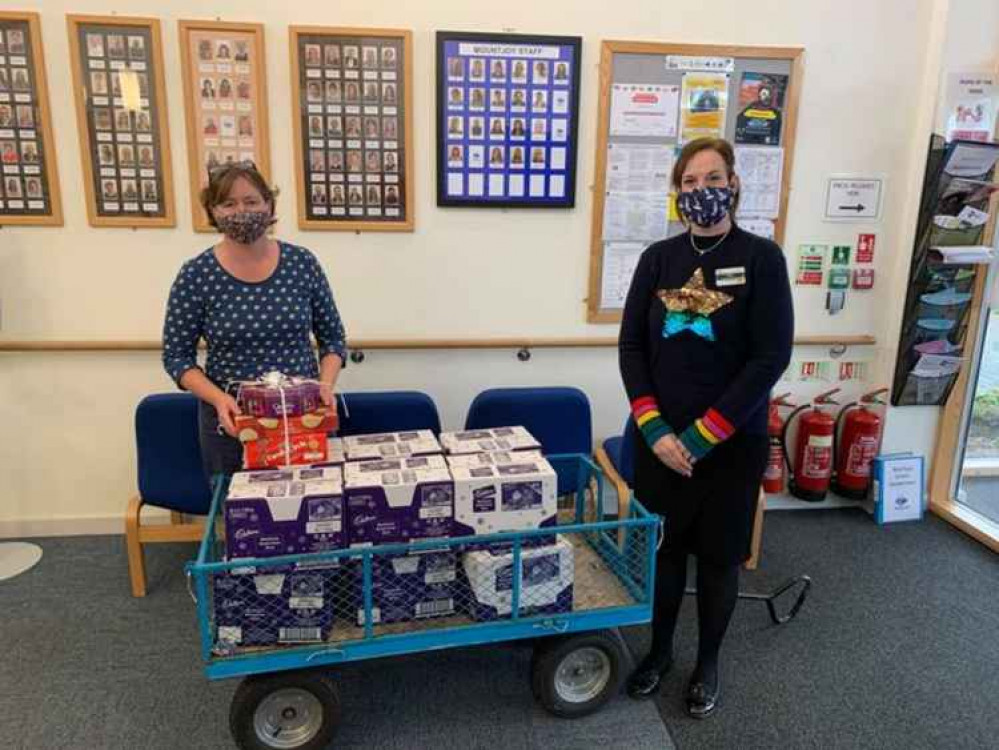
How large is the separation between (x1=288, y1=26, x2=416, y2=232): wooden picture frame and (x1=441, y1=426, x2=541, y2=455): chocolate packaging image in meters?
1.11

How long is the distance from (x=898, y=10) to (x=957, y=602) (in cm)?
229

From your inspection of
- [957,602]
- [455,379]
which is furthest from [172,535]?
[957,602]

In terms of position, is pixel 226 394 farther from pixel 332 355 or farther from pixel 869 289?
pixel 869 289

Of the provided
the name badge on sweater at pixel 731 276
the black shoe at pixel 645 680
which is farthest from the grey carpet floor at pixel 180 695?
the name badge on sweater at pixel 731 276

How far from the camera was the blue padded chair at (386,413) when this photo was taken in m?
2.57

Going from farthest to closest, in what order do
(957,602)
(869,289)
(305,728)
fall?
(869,289) → (957,602) → (305,728)

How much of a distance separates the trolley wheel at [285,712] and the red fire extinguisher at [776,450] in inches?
82.8

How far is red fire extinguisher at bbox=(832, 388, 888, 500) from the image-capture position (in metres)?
3.12

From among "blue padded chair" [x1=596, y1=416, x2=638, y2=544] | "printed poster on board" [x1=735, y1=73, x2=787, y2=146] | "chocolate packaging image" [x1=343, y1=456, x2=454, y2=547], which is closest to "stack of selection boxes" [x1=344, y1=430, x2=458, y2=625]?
"chocolate packaging image" [x1=343, y1=456, x2=454, y2=547]

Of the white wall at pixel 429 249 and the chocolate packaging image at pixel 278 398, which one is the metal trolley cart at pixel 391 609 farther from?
the white wall at pixel 429 249

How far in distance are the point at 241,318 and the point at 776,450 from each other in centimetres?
231

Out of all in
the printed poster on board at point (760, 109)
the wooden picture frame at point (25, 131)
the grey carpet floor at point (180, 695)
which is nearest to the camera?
the grey carpet floor at point (180, 695)

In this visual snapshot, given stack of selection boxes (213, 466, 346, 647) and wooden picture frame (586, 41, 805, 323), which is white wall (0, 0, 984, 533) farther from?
stack of selection boxes (213, 466, 346, 647)

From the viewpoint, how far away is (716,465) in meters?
1.79
